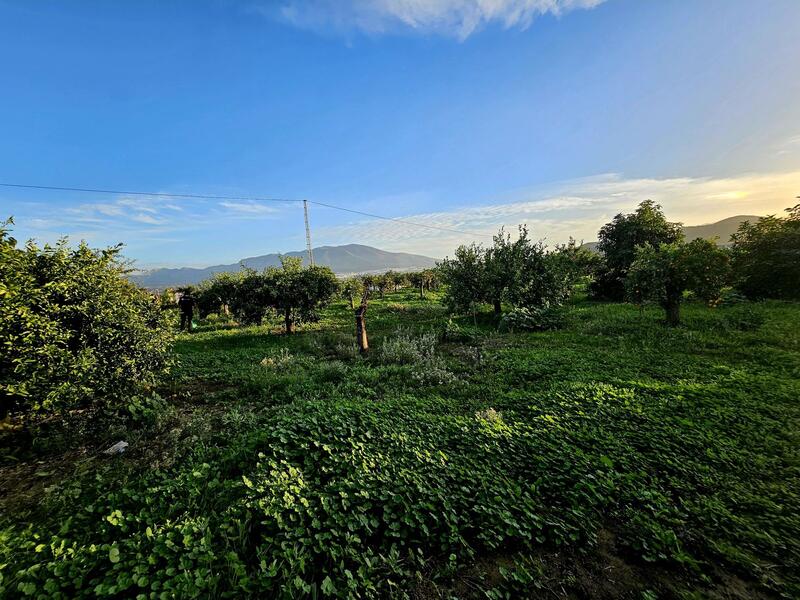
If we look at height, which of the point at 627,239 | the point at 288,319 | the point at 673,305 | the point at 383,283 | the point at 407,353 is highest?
the point at 627,239

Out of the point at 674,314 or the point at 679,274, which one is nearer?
the point at 679,274

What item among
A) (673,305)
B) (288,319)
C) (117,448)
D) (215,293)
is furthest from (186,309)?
(673,305)

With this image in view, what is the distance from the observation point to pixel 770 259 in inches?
743

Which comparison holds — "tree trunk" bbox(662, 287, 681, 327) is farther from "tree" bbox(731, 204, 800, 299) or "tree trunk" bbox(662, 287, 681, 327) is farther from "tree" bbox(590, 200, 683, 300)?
"tree" bbox(590, 200, 683, 300)

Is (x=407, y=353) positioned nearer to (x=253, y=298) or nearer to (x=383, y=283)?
(x=253, y=298)

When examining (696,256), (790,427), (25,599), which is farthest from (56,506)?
(696,256)

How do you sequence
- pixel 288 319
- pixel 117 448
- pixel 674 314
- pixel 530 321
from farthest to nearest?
pixel 288 319 < pixel 530 321 < pixel 674 314 < pixel 117 448

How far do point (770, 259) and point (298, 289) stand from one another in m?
27.9

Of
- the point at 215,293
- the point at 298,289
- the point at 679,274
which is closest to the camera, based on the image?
the point at 679,274

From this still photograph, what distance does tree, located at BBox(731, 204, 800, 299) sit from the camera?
1806cm

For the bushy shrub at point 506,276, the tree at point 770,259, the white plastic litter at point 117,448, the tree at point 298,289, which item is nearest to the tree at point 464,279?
the bushy shrub at point 506,276

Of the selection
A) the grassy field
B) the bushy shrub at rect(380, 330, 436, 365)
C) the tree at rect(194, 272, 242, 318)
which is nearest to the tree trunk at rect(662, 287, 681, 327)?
the grassy field

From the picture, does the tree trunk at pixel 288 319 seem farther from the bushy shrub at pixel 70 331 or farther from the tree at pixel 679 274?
the tree at pixel 679 274

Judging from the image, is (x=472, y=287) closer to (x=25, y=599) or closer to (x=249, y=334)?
(x=249, y=334)
